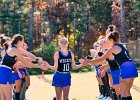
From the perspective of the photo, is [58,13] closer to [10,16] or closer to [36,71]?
[10,16]

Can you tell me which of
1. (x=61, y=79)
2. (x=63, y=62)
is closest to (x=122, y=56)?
(x=63, y=62)

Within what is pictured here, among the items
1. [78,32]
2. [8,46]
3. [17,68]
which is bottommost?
[78,32]

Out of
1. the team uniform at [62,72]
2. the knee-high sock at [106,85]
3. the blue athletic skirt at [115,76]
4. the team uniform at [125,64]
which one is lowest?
the knee-high sock at [106,85]

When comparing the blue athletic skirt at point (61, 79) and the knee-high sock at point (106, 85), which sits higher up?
the blue athletic skirt at point (61, 79)

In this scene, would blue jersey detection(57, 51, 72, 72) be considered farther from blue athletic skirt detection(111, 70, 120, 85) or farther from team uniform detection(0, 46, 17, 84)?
blue athletic skirt detection(111, 70, 120, 85)

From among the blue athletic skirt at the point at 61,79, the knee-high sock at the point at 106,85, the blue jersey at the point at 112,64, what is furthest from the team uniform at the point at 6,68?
the knee-high sock at the point at 106,85

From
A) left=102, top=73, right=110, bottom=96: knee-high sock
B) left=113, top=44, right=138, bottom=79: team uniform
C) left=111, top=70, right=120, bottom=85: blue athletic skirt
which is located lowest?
left=102, top=73, right=110, bottom=96: knee-high sock

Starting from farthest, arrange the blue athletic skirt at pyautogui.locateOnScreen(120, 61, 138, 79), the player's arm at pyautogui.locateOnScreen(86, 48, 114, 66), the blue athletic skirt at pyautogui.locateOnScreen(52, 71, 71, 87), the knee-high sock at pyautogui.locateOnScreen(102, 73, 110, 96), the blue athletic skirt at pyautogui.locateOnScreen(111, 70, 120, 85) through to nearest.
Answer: the knee-high sock at pyautogui.locateOnScreen(102, 73, 110, 96)
the blue athletic skirt at pyautogui.locateOnScreen(111, 70, 120, 85)
the blue athletic skirt at pyautogui.locateOnScreen(52, 71, 71, 87)
the blue athletic skirt at pyautogui.locateOnScreen(120, 61, 138, 79)
the player's arm at pyautogui.locateOnScreen(86, 48, 114, 66)

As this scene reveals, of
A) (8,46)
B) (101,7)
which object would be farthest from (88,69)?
(8,46)

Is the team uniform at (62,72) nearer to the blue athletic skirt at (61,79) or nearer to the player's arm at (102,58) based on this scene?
the blue athletic skirt at (61,79)

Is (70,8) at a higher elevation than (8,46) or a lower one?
lower

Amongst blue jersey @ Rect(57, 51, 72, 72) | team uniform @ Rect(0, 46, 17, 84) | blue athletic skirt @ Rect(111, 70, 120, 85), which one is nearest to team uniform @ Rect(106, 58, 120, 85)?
blue athletic skirt @ Rect(111, 70, 120, 85)

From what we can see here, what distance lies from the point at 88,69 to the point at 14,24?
20493 millimetres

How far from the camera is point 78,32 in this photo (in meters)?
52.4
